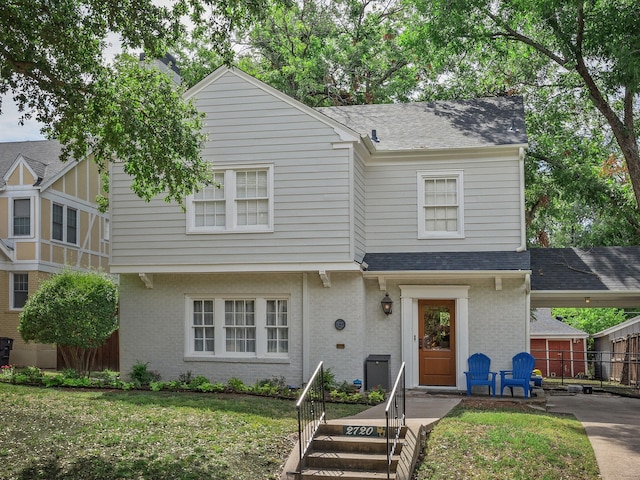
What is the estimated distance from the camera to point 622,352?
27.0 m

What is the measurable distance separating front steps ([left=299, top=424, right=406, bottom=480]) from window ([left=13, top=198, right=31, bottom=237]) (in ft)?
60.4

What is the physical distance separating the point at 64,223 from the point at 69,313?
9.48m

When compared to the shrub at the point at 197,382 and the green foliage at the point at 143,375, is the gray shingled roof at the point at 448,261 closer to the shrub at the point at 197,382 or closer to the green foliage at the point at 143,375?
the shrub at the point at 197,382

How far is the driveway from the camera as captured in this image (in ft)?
33.6

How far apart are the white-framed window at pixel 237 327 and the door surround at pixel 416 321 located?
277cm

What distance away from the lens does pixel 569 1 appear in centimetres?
1605

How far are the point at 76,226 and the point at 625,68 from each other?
66.3 feet

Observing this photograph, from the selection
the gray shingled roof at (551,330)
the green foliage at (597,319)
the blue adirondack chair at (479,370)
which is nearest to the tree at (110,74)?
the blue adirondack chair at (479,370)

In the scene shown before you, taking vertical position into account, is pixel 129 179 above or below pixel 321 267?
above

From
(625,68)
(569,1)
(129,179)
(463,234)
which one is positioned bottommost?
(463,234)

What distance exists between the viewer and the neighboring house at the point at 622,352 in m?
24.6

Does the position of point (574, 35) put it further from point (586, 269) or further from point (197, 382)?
point (197, 382)

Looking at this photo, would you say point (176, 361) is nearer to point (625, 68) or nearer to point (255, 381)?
point (255, 381)

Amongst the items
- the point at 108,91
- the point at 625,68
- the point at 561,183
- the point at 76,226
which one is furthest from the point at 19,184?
the point at 625,68
